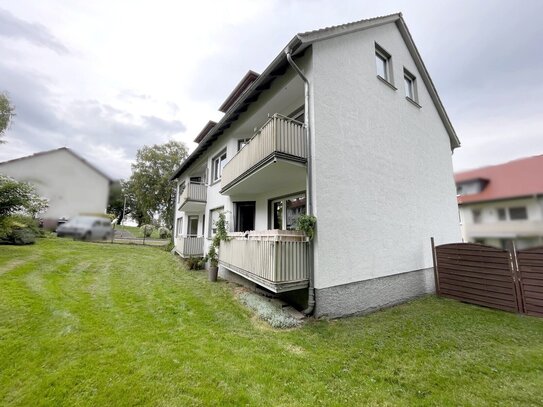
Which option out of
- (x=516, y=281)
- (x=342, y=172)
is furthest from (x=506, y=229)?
Result: (x=516, y=281)

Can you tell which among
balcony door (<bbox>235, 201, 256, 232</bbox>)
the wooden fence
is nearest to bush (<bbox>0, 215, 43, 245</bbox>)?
balcony door (<bbox>235, 201, 256, 232</bbox>)

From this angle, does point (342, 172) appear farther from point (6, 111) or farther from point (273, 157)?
point (6, 111)

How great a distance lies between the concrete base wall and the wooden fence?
807 millimetres

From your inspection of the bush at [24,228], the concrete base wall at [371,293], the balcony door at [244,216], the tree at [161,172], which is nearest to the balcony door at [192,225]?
the balcony door at [244,216]

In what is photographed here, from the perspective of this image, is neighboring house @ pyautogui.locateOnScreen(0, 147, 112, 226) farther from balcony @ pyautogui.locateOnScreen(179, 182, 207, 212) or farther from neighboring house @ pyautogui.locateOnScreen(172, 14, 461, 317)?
balcony @ pyautogui.locateOnScreen(179, 182, 207, 212)

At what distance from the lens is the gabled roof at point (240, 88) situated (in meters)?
9.72

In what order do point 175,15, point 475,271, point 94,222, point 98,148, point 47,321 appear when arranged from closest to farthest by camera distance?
point 94,222 < point 98,148 < point 175,15 < point 47,321 < point 475,271

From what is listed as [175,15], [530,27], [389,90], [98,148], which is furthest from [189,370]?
[389,90]

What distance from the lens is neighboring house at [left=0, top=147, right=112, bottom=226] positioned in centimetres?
148

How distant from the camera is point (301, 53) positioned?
21.4ft

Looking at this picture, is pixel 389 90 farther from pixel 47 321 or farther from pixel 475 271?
pixel 47 321

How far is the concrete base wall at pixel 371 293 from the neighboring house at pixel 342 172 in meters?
0.03

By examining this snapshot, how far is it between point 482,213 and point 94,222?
294 cm

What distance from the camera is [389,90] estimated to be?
856 cm
